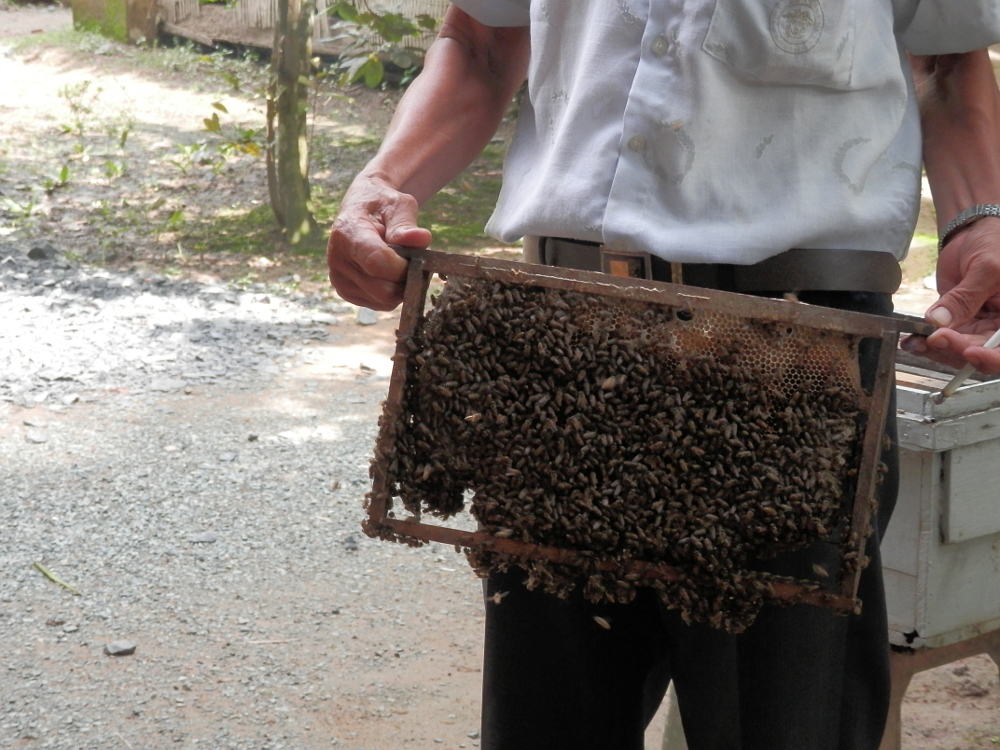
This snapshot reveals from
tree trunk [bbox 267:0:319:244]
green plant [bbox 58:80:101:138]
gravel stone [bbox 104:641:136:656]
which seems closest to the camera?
gravel stone [bbox 104:641:136:656]

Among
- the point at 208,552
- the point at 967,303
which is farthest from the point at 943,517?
the point at 208,552

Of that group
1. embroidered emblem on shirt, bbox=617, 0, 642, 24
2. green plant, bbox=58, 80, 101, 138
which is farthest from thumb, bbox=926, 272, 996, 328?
green plant, bbox=58, 80, 101, 138

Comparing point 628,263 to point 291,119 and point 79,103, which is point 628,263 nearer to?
point 291,119

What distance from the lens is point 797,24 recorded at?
65.7 inches

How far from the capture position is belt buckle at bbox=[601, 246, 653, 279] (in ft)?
5.68

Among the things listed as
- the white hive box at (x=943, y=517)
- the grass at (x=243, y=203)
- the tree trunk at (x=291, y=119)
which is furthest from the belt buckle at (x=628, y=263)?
the tree trunk at (x=291, y=119)

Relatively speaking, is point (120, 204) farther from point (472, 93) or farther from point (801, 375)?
point (801, 375)

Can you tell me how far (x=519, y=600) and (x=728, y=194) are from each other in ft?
2.54

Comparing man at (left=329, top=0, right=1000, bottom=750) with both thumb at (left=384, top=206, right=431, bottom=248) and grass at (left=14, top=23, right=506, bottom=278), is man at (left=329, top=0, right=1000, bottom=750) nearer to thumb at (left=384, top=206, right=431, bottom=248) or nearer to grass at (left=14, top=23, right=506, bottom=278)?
thumb at (left=384, top=206, right=431, bottom=248)

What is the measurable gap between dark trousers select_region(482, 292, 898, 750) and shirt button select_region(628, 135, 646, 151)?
0.36m

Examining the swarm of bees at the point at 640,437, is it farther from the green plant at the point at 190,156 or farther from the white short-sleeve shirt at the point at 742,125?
the green plant at the point at 190,156

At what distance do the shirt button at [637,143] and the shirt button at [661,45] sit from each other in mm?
132

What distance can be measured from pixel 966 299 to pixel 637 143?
0.56 meters

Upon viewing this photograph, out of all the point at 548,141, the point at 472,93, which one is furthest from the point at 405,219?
the point at 472,93
